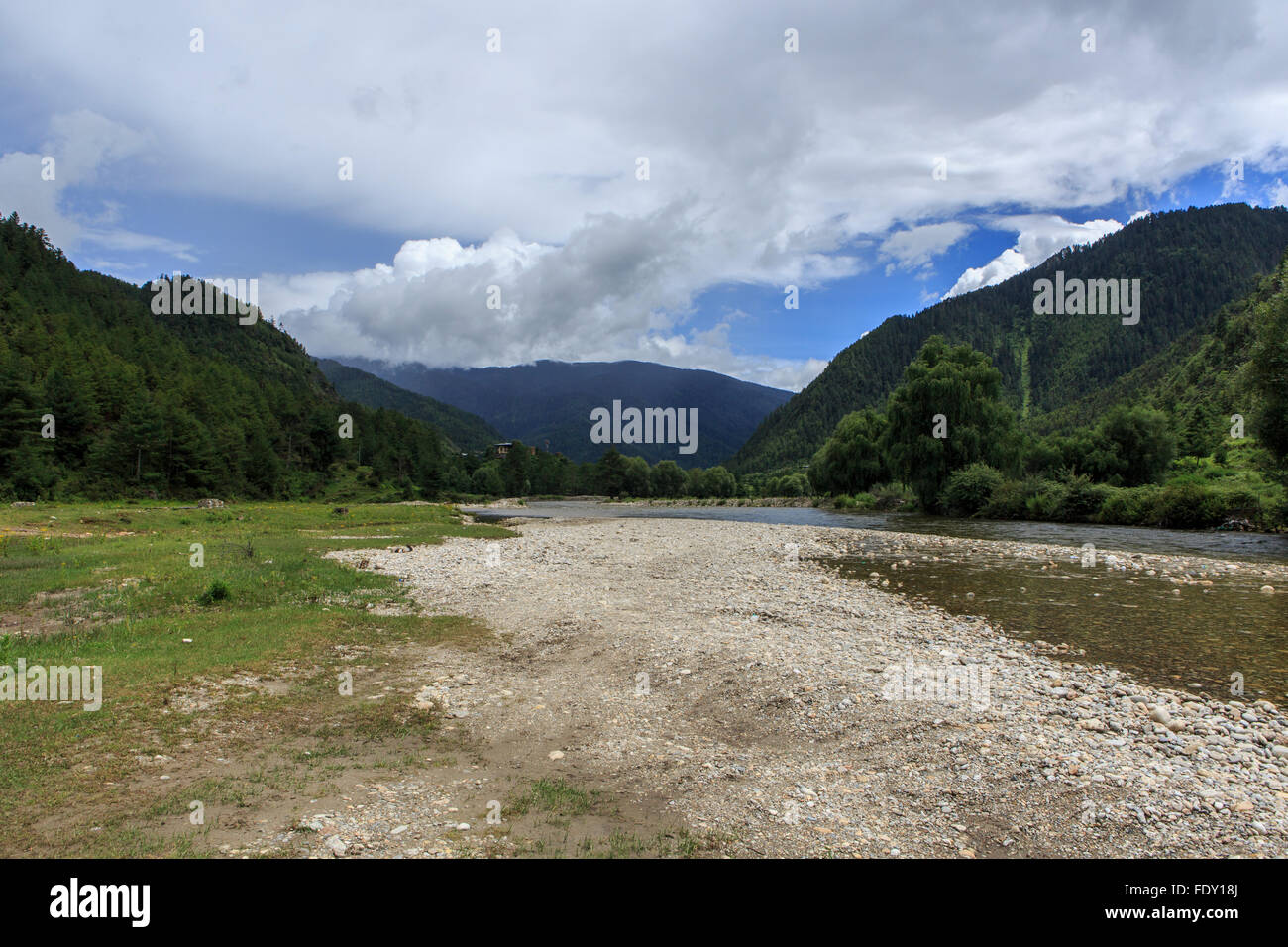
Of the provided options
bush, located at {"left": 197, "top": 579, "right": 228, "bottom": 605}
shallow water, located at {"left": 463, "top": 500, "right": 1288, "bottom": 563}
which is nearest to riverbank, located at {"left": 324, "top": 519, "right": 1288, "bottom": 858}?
bush, located at {"left": 197, "top": 579, "right": 228, "bottom": 605}

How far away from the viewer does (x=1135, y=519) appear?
4391 cm

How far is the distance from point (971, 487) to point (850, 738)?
53516 millimetres

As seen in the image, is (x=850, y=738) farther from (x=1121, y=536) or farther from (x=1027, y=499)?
(x=1027, y=499)

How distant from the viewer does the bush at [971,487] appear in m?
54.5

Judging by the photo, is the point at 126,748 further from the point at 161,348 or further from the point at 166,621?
the point at 161,348

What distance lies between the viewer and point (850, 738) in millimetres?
9359

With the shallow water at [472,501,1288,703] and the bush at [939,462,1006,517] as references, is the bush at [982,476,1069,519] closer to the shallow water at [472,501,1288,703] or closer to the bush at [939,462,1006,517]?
the bush at [939,462,1006,517]

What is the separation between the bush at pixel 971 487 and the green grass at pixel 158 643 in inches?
2026

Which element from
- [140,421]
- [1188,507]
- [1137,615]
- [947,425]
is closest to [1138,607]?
[1137,615]

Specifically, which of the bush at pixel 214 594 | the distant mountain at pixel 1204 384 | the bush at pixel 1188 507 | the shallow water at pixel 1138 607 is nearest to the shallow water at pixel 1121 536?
the shallow water at pixel 1138 607

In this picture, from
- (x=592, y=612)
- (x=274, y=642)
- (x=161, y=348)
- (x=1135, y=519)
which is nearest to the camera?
(x=274, y=642)
